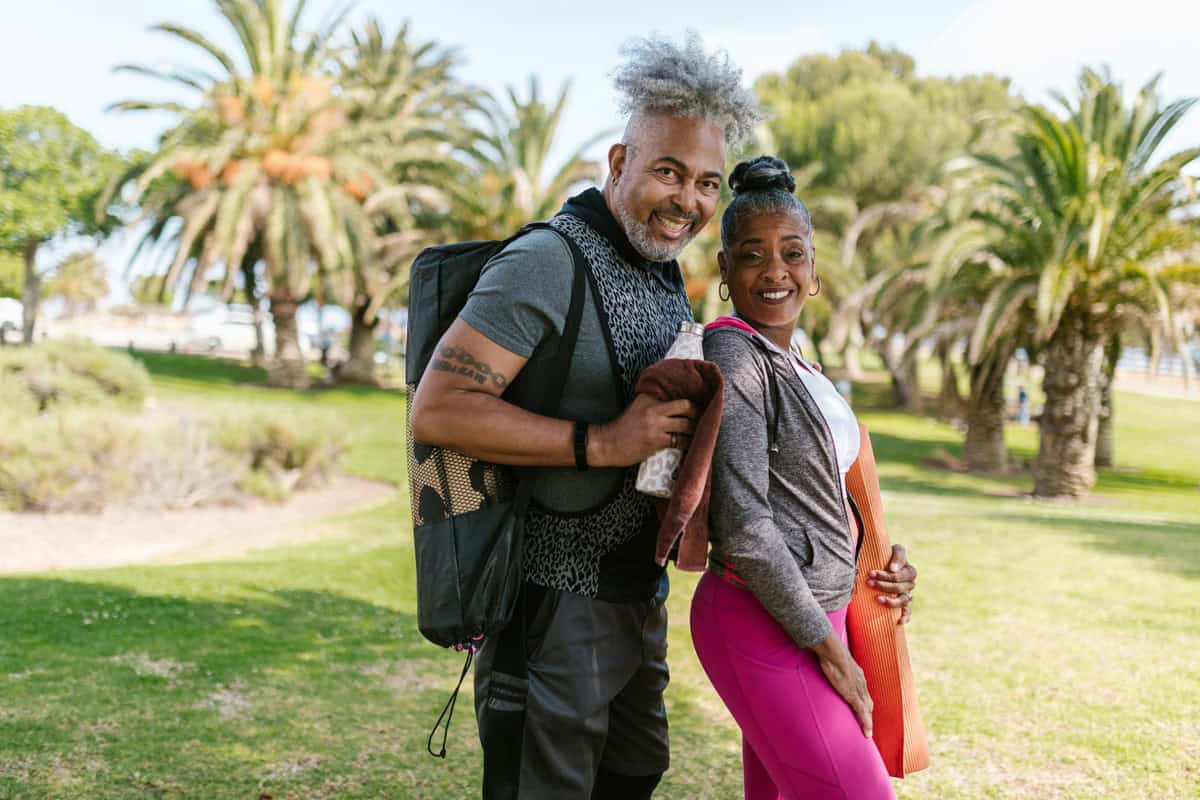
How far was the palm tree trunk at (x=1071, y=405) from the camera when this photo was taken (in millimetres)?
17391

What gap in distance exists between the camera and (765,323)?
8.55 ft

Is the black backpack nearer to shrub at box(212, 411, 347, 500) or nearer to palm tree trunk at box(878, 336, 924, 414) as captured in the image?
shrub at box(212, 411, 347, 500)

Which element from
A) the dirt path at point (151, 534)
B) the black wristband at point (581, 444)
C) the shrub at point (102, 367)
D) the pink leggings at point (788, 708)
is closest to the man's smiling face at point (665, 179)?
the black wristband at point (581, 444)

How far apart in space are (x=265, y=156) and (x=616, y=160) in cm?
2582

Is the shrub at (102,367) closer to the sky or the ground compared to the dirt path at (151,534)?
closer to the sky

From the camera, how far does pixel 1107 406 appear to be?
73.3 feet

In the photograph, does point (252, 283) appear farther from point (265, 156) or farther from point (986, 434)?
point (986, 434)

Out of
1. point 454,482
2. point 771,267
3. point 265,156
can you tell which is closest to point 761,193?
point 771,267

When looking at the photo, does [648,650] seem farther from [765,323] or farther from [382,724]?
[382,724]

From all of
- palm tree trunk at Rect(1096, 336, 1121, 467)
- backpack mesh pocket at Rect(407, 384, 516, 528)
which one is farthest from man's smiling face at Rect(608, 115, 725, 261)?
palm tree trunk at Rect(1096, 336, 1121, 467)

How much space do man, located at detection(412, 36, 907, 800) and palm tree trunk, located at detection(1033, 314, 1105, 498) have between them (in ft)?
54.4

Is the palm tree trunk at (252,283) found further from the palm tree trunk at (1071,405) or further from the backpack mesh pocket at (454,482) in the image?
the backpack mesh pocket at (454,482)

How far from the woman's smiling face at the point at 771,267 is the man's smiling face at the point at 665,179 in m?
0.13

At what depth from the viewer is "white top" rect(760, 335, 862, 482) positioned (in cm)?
249
